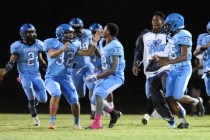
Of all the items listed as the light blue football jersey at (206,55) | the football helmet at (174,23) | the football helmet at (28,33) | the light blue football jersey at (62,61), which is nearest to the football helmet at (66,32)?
the light blue football jersey at (62,61)

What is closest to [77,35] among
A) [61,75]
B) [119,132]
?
[61,75]

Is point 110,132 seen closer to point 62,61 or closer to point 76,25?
point 62,61

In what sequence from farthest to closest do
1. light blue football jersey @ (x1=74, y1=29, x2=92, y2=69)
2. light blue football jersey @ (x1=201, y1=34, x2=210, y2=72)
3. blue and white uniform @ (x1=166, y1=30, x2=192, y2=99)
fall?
1. light blue football jersey @ (x1=74, y1=29, x2=92, y2=69)
2. light blue football jersey @ (x1=201, y1=34, x2=210, y2=72)
3. blue and white uniform @ (x1=166, y1=30, x2=192, y2=99)

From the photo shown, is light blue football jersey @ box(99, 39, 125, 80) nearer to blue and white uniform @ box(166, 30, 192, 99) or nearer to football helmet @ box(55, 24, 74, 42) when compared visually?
football helmet @ box(55, 24, 74, 42)

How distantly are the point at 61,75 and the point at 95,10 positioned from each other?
15.1 m

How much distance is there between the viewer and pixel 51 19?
25.8 metres

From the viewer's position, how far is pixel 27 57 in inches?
492

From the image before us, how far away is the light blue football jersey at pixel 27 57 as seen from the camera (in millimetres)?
12406

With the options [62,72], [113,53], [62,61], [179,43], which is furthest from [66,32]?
[179,43]

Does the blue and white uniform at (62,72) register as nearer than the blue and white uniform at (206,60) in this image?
Yes

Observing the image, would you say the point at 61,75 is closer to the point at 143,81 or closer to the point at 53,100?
the point at 53,100

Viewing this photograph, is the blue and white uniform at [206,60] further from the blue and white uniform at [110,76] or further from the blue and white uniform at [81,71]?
the blue and white uniform at [110,76]

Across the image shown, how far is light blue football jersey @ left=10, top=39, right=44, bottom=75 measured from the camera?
1241 cm

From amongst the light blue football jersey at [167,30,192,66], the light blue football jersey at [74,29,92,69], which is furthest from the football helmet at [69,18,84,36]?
the light blue football jersey at [167,30,192,66]
